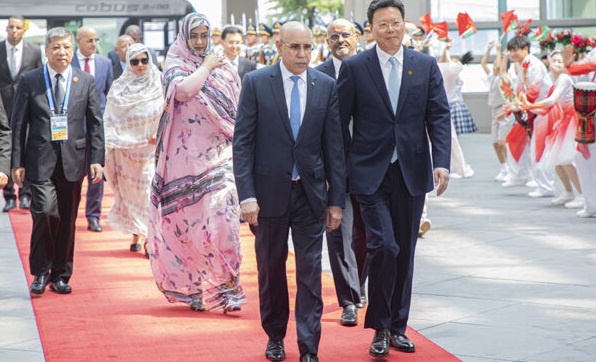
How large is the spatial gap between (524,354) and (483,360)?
0.26m

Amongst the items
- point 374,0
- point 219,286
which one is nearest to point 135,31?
point 219,286

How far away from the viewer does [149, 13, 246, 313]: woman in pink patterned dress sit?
7484mm

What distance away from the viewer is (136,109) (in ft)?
34.0

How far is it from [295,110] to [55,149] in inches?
110

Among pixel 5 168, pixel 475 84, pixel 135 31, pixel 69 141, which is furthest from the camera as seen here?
pixel 475 84

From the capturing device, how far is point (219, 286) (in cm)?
762

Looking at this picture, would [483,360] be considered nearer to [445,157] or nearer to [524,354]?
[524,354]

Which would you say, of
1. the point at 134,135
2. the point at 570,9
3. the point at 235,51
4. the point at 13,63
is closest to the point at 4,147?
the point at 134,135

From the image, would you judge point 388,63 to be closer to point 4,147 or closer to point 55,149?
point 4,147

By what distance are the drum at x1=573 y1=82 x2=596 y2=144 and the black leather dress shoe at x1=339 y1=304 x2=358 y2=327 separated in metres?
5.88

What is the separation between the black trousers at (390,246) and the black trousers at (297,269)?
12.0 inches

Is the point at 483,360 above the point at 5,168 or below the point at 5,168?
below

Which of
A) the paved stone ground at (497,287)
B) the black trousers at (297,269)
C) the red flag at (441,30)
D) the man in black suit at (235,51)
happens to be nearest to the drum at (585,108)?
the paved stone ground at (497,287)

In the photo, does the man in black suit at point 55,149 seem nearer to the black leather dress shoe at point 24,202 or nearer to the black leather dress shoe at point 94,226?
the black leather dress shoe at point 94,226
